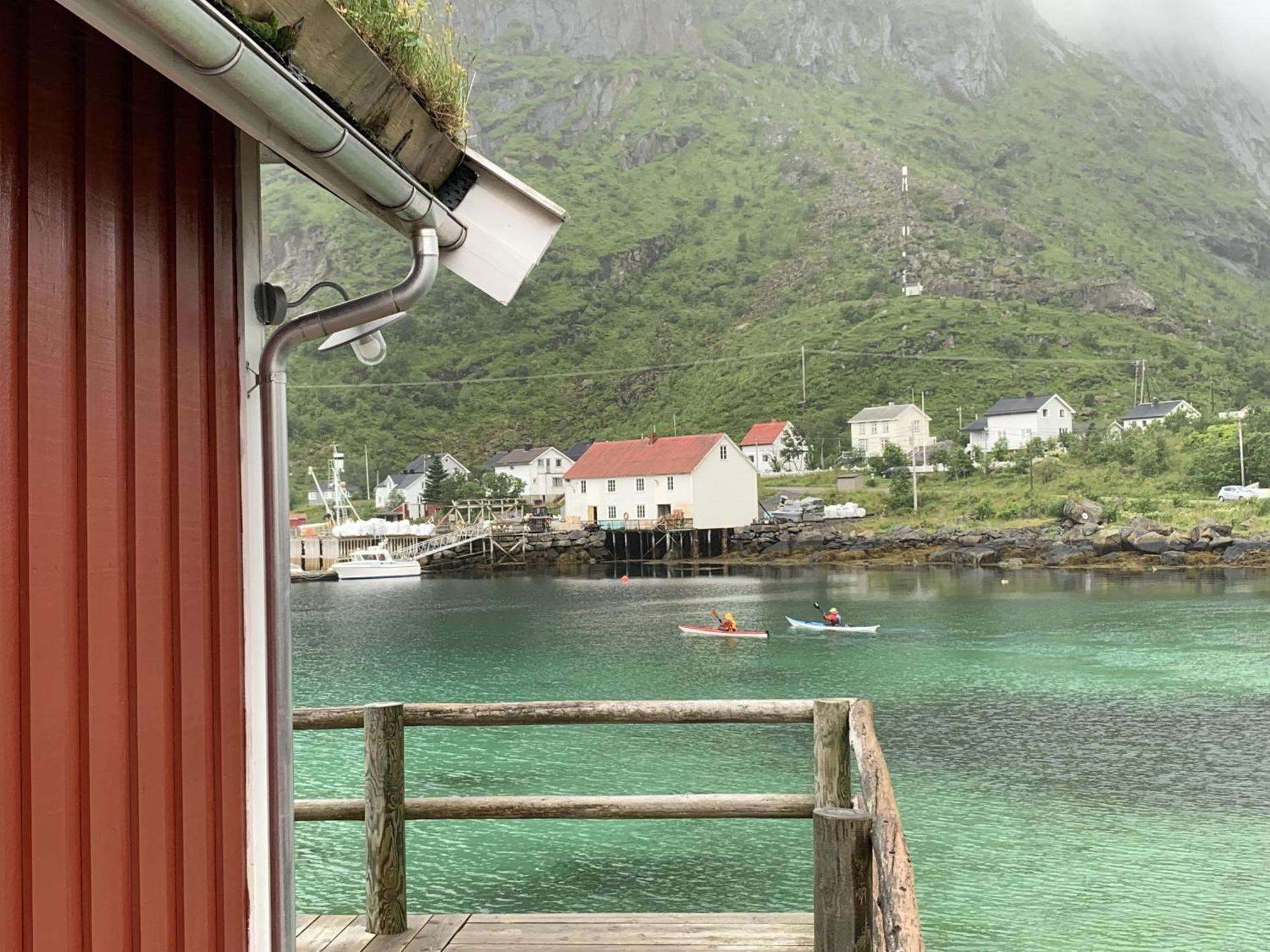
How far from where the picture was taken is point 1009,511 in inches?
3231

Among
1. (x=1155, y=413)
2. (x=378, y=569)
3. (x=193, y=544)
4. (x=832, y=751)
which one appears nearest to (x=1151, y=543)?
(x=1155, y=413)

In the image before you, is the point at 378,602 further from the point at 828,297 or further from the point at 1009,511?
the point at 828,297

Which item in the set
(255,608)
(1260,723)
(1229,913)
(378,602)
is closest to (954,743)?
(1260,723)

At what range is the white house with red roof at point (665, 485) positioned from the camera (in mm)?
88938

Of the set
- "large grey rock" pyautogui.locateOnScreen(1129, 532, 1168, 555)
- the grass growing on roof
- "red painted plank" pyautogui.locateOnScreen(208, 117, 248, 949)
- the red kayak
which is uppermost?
the grass growing on roof

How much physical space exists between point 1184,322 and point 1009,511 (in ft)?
257

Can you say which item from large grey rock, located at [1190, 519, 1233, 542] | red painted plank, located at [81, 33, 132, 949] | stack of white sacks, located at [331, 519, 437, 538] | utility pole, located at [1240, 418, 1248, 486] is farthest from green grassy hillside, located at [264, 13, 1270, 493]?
red painted plank, located at [81, 33, 132, 949]

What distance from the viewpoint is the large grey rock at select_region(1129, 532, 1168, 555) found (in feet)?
219

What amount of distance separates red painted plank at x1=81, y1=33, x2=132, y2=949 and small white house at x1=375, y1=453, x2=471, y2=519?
109m

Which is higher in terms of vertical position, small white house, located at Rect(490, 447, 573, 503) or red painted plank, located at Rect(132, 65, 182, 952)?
small white house, located at Rect(490, 447, 573, 503)

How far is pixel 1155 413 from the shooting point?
334 ft

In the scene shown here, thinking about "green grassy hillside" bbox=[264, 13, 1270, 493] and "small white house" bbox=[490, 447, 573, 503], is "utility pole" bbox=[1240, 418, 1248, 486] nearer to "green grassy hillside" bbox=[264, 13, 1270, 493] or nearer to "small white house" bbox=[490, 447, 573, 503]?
"green grassy hillside" bbox=[264, 13, 1270, 493]

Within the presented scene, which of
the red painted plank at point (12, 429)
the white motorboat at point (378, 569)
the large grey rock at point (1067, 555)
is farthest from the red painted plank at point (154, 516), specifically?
the white motorboat at point (378, 569)

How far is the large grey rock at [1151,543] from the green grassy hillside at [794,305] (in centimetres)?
4601
